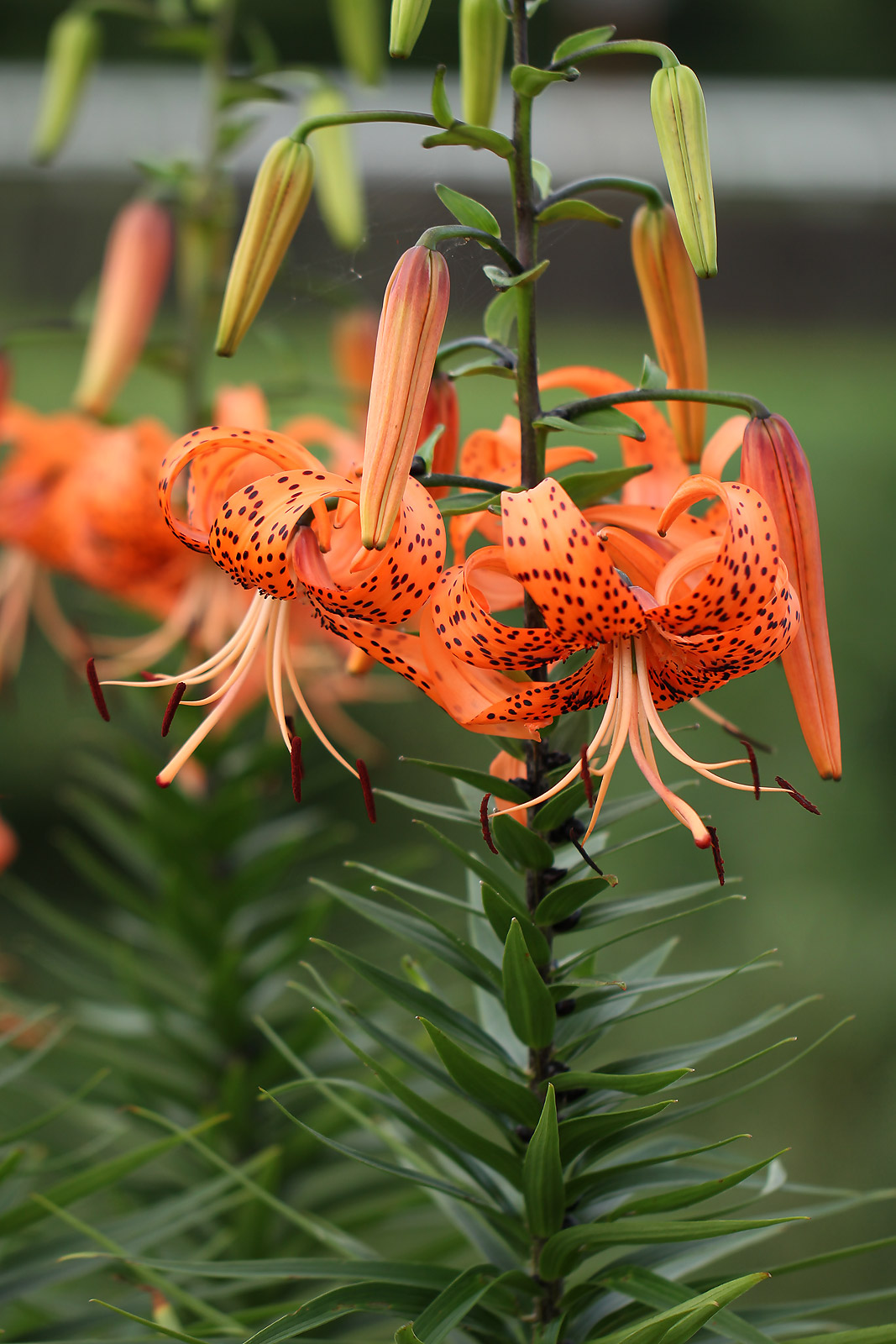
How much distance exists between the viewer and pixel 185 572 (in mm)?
1325

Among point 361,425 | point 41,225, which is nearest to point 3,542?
point 361,425

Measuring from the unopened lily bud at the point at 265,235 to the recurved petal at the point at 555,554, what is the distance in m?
0.18

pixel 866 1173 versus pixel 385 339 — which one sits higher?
pixel 385 339

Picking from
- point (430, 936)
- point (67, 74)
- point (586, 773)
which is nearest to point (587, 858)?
point (586, 773)

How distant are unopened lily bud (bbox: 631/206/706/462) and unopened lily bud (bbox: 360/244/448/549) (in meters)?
0.14

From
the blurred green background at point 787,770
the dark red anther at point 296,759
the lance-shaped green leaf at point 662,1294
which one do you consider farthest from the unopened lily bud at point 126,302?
the lance-shaped green leaf at point 662,1294

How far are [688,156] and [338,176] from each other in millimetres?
771

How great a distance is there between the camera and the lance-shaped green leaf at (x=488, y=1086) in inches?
21.6

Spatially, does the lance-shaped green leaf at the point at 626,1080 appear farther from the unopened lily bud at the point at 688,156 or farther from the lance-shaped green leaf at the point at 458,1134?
the unopened lily bud at the point at 688,156

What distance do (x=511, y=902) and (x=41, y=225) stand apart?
389 cm

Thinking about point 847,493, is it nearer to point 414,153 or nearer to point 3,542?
point 3,542

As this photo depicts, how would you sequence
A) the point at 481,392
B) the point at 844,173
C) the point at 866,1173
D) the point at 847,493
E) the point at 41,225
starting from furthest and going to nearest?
the point at 844,173, the point at 41,225, the point at 481,392, the point at 847,493, the point at 866,1173

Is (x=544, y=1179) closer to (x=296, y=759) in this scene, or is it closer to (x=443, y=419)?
(x=296, y=759)

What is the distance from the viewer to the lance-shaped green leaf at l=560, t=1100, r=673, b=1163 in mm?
534
